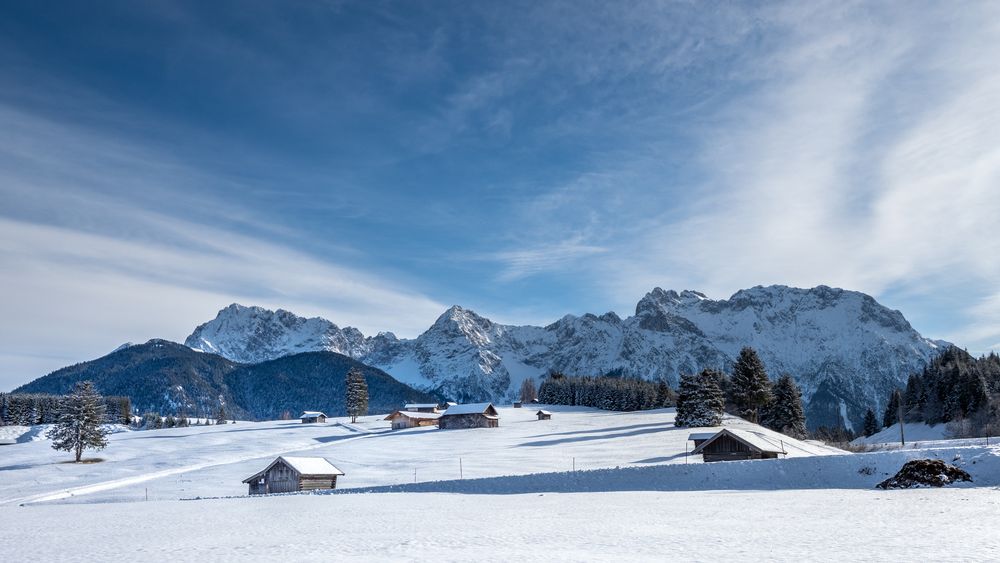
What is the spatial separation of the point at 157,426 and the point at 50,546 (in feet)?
489

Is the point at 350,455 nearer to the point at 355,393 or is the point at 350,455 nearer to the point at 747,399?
the point at 747,399

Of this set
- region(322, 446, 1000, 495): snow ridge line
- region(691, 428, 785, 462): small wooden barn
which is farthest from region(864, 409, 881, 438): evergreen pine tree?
region(322, 446, 1000, 495): snow ridge line

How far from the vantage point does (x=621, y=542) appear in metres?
22.2

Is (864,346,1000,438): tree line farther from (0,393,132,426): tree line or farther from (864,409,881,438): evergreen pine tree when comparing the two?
(0,393,132,426): tree line

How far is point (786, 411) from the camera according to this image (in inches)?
3479

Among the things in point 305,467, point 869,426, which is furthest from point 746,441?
point 869,426

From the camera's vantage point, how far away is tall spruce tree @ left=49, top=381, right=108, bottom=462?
81.1 metres

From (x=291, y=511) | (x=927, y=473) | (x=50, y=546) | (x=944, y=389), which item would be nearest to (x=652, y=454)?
(x=927, y=473)

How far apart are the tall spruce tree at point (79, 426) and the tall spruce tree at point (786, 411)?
85.3 m

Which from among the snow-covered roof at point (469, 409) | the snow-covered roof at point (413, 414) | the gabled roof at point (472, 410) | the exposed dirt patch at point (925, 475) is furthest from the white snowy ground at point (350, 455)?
the exposed dirt patch at point (925, 475)

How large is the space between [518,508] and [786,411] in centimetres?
6455

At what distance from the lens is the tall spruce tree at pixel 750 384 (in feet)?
276

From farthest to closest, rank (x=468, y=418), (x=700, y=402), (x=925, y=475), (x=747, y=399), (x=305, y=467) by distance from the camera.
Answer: (x=468, y=418), (x=747, y=399), (x=700, y=402), (x=305, y=467), (x=925, y=475)

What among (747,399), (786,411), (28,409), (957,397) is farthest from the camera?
(28,409)
